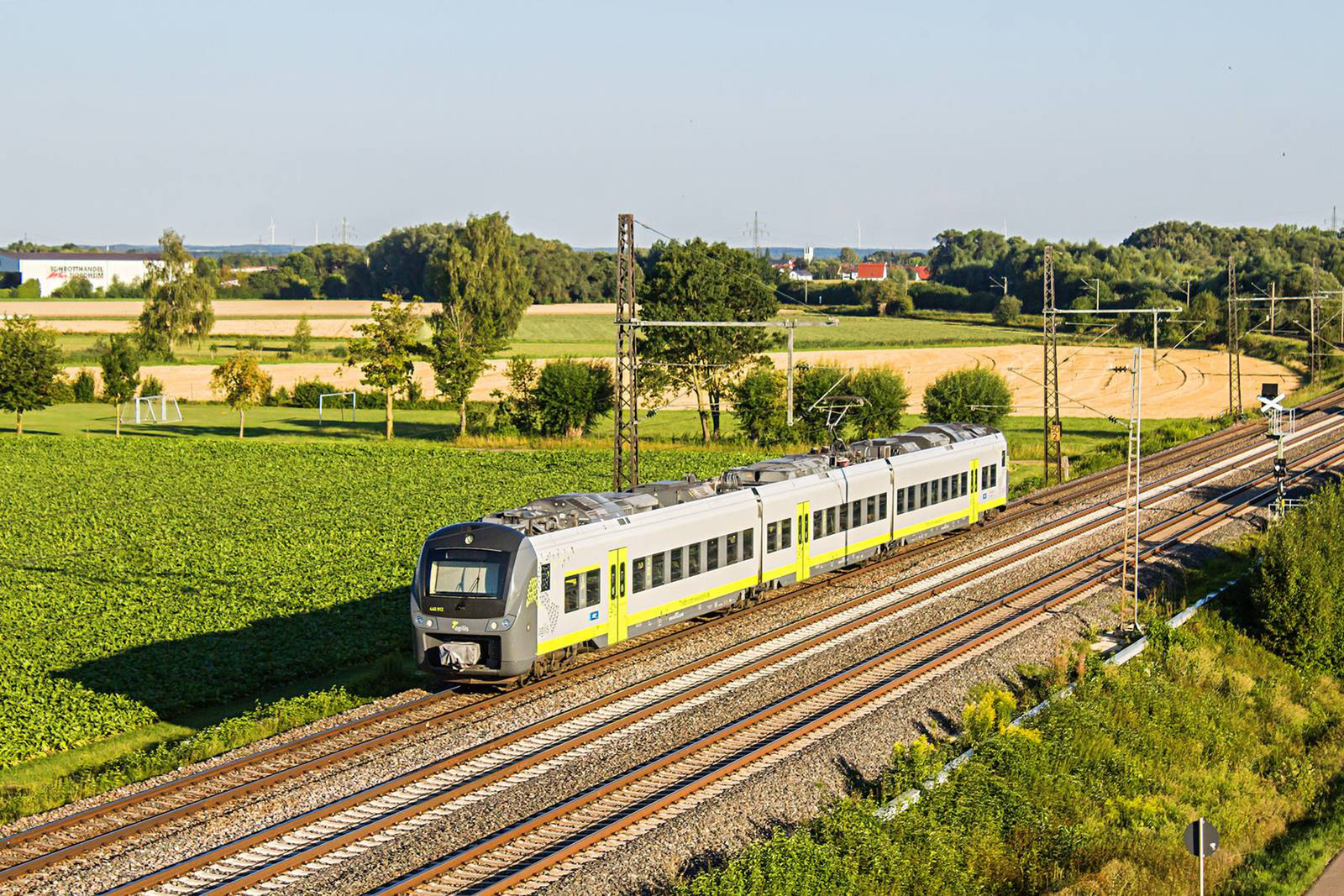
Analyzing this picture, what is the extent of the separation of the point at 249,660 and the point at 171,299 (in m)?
105

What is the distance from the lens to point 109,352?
8381 centimetres

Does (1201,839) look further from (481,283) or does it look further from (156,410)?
(481,283)

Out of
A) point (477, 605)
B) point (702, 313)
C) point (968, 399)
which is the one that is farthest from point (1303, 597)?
point (702, 313)

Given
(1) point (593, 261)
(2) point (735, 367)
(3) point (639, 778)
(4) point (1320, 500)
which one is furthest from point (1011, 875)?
(1) point (593, 261)

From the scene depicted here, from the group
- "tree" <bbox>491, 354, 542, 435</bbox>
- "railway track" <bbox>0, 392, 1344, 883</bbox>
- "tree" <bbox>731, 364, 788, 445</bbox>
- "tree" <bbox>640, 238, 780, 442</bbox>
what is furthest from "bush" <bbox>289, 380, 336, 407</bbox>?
"railway track" <bbox>0, 392, 1344, 883</bbox>

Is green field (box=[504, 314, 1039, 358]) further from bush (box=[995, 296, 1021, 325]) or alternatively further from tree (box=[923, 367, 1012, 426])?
tree (box=[923, 367, 1012, 426])

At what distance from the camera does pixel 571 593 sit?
2433 centimetres

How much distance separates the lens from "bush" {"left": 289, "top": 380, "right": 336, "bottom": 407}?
96.6 m

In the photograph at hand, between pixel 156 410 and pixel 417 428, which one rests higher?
pixel 156 410

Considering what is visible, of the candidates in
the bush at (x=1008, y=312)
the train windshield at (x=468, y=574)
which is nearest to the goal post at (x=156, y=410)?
the train windshield at (x=468, y=574)

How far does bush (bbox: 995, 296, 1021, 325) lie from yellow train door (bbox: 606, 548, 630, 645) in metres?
124

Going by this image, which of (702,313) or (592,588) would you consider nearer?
(592,588)

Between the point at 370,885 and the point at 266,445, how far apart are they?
186 ft

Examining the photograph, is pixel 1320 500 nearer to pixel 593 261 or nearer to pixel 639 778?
pixel 639 778
